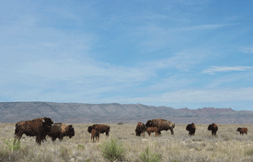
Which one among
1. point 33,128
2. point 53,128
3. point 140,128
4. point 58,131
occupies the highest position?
point 33,128

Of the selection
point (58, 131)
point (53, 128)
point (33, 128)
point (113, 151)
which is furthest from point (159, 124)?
point (113, 151)

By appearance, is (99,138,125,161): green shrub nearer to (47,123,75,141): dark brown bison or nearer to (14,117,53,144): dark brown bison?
(14,117,53,144): dark brown bison

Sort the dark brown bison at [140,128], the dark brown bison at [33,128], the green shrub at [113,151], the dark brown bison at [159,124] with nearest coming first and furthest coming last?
the green shrub at [113,151] < the dark brown bison at [33,128] < the dark brown bison at [140,128] < the dark brown bison at [159,124]

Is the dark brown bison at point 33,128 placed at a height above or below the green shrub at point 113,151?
above

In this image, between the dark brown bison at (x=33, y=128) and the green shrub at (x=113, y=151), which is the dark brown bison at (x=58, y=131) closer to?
the dark brown bison at (x=33, y=128)

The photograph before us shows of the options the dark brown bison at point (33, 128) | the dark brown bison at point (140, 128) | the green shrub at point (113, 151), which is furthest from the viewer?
the dark brown bison at point (140, 128)

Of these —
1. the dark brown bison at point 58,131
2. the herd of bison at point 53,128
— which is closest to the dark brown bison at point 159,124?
the herd of bison at point 53,128

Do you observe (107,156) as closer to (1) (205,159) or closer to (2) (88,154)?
(2) (88,154)

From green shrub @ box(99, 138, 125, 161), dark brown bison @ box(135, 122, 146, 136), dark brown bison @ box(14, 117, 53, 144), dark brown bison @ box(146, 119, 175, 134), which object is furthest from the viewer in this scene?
dark brown bison @ box(146, 119, 175, 134)

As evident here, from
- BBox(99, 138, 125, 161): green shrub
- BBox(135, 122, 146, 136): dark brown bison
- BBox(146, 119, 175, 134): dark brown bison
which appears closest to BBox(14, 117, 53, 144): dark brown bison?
BBox(99, 138, 125, 161): green shrub

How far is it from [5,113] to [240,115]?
22500cm

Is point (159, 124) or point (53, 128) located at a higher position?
point (53, 128)

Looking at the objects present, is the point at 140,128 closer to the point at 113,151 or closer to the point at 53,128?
the point at 53,128

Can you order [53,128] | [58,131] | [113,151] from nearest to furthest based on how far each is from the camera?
[113,151] < [53,128] < [58,131]
